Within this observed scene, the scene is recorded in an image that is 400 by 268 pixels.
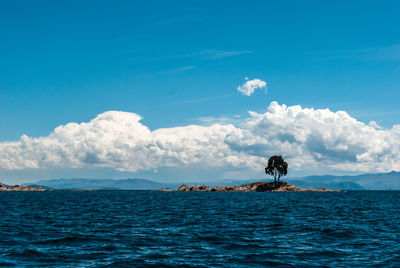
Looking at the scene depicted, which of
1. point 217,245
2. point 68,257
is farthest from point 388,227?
point 68,257

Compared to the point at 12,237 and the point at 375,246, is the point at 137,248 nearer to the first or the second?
the point at 12,237

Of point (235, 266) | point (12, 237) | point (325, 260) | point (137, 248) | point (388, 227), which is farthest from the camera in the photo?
point (388, 227)

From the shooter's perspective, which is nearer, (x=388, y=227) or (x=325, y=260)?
(x=325, y=260)

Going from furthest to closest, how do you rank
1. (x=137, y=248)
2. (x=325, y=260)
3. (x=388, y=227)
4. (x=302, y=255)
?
(x=388, y=227), (x=137, y=248), (x=302, y=255), (x=325, y=260)

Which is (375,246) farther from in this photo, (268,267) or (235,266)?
(235,266)

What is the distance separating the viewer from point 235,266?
66.6 feet

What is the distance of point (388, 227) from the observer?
1497 inches

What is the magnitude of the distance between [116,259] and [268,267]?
9.30 metres

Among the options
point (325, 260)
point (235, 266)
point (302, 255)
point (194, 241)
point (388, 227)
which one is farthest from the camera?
point (388, 227)

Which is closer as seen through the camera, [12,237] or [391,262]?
[391,262]

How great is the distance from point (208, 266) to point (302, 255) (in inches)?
274

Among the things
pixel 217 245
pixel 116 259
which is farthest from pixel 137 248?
pixel 217 245

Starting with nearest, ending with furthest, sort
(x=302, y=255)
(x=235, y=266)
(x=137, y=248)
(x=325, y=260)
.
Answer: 1. (x=235, y=266)
2. (x=325, y=260)
3. (x=302, y=255)
4. (x=137, y=248)

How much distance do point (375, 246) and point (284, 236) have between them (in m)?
7.42
